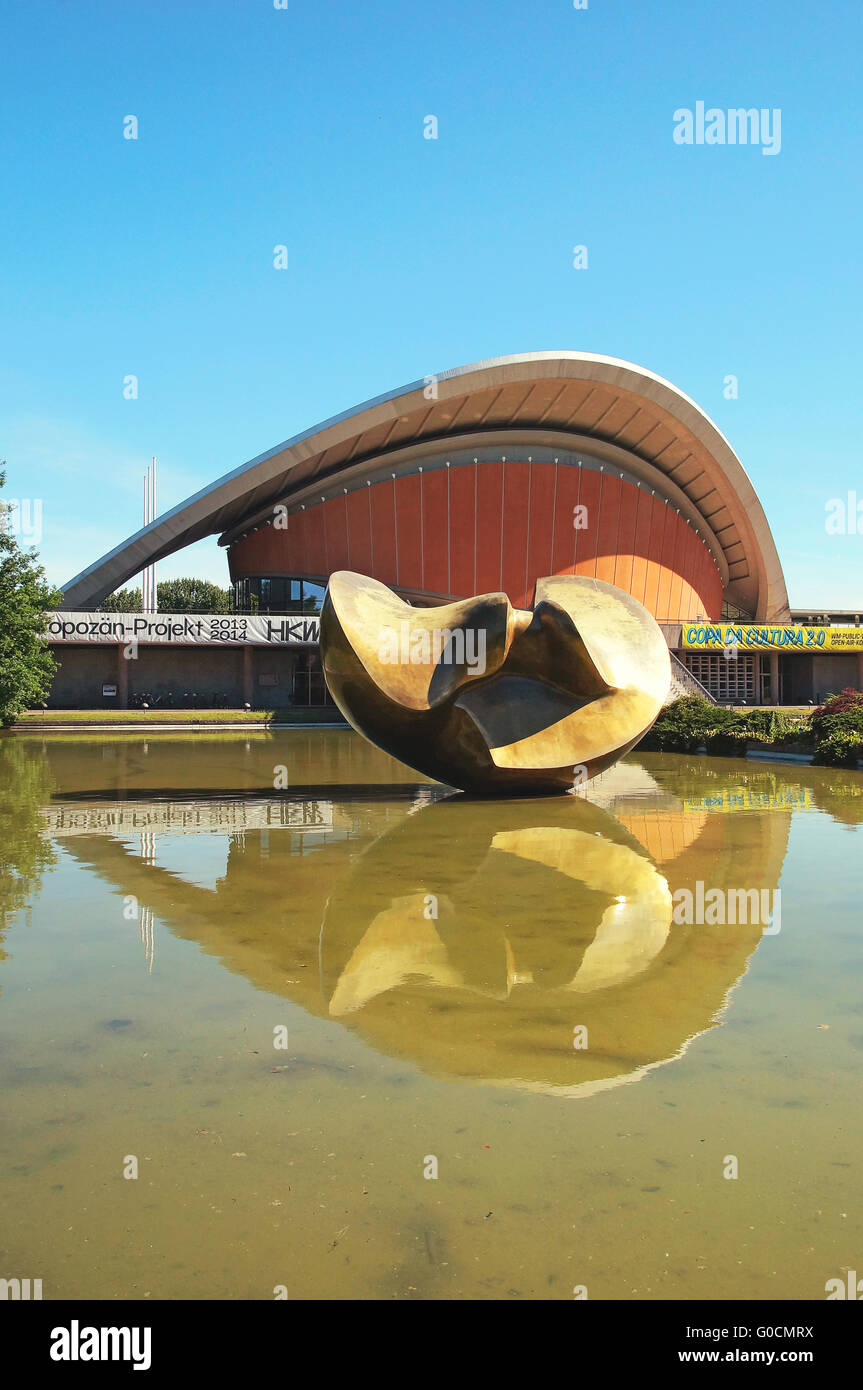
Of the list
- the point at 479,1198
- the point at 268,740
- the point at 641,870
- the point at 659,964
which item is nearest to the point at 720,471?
the point at 268,740

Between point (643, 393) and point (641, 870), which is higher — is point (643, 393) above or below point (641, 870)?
above

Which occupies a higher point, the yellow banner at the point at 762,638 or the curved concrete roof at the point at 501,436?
the curved concrete roof at the point at 501,436

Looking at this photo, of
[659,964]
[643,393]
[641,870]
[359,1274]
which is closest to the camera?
[359,1274]

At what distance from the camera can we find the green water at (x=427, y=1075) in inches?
135

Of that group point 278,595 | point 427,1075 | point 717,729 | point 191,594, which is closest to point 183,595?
point 191,594

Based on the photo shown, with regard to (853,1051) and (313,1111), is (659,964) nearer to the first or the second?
(853,1051)

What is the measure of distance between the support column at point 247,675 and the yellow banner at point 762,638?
60.1ft

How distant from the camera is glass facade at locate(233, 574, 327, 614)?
4475cm

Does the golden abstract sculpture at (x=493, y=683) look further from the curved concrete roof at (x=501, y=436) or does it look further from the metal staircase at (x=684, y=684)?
the curved concrete roof at (x=501, y=436)

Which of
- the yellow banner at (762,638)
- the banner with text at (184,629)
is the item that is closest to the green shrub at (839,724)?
the banner with text at (184,629)

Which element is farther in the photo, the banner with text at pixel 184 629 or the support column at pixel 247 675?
the support column at pixel 247 675
